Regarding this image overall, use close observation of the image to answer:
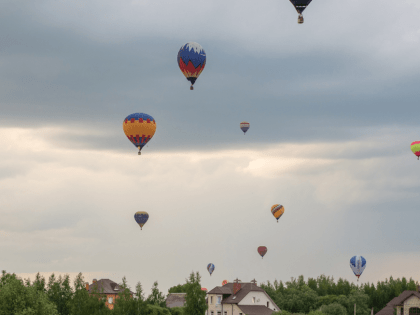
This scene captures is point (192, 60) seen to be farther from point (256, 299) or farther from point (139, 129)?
point (256, 299)

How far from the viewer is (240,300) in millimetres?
99125

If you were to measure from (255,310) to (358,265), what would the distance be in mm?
20543

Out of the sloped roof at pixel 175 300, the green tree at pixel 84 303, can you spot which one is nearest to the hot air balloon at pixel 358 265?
the sloped roof at pixel 175 300

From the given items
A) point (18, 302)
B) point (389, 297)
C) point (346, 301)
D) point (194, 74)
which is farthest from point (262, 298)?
point (18, 302)

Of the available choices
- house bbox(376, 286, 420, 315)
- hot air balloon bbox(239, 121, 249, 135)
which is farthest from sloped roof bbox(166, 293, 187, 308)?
house bbox(376, 286, 420, 315)

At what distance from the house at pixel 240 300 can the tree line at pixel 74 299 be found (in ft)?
97.3

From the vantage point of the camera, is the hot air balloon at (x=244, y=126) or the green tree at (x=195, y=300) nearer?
the green tree at (x=195, y=300)

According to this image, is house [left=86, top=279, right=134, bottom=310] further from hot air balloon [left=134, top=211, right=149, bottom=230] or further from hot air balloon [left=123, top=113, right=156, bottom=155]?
hot air balloon [left=123, top=113, right=156, bottom=155]

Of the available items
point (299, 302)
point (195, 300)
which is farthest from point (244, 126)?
point (195, 300)

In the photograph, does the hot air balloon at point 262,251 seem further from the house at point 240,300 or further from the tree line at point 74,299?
the tree line at point 74,299

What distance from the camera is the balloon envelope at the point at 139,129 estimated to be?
76812mm

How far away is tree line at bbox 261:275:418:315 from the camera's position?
116150 millimetres

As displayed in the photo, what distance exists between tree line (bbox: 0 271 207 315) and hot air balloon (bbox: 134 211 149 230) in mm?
28174

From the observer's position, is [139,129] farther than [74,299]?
Yes
